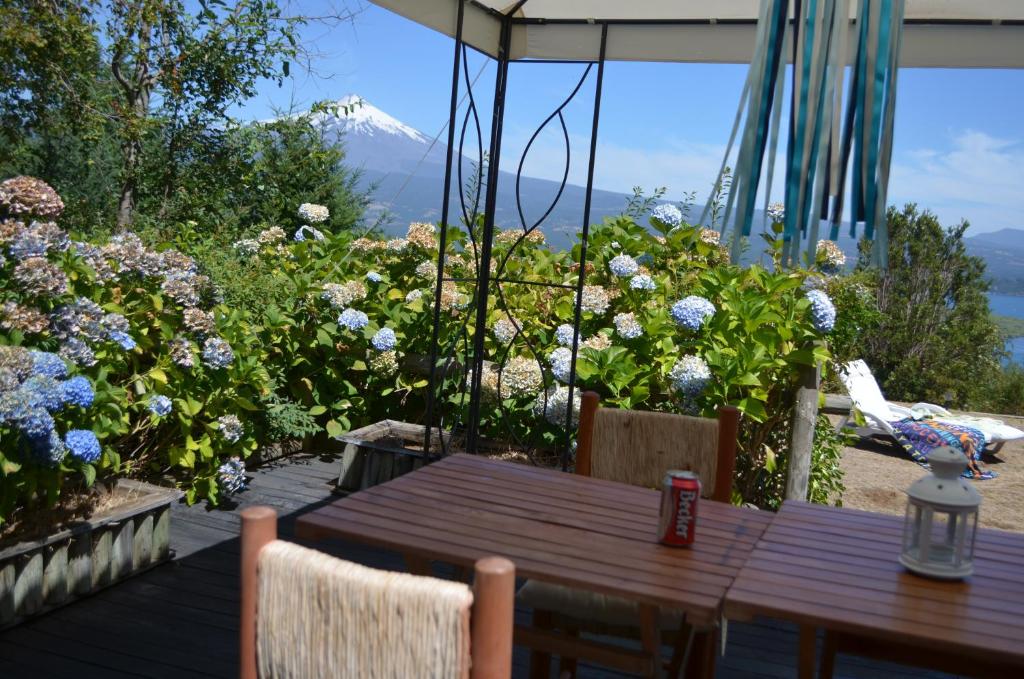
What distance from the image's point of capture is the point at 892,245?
42.5 feet

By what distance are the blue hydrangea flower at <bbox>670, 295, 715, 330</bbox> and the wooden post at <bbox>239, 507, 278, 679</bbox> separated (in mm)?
2713

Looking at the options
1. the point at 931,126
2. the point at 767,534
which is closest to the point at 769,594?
the point at 767,534

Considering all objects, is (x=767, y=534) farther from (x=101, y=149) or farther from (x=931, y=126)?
(x=931, y=126)

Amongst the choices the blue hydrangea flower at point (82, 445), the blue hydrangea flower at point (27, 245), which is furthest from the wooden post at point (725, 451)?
the blue hydrangea flower at point (27, 245)

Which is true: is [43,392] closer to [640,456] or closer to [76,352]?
[76,352]

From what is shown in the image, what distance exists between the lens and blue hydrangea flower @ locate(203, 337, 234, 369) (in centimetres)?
360

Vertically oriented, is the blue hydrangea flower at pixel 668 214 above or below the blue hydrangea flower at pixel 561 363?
above

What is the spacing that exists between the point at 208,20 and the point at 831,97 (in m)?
7.63

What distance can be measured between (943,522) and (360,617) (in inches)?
44.8

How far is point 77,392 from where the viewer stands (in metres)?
2.80

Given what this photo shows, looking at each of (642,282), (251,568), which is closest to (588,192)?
(642,282)

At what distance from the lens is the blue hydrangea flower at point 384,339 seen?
14.7 ft

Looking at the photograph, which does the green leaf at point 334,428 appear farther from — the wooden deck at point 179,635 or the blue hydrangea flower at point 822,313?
the blue hydrangea flower at point 822,313

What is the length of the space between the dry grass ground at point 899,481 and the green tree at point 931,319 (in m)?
3.93
